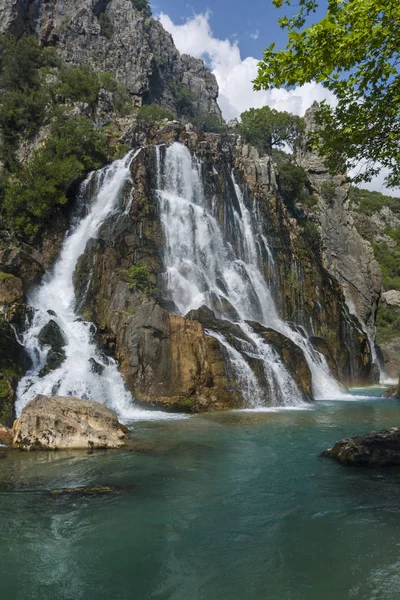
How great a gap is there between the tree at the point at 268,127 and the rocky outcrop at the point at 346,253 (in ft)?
44.6

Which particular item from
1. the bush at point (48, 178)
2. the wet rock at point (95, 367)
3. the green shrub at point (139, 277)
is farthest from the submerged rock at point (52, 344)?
the bush at point (48, 178)

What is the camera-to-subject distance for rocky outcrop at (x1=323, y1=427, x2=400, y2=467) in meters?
10.4

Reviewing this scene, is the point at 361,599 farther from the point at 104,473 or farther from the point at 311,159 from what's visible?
the point at 311,159

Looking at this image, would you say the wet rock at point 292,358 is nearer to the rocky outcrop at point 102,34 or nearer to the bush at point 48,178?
the bush at point 48,178

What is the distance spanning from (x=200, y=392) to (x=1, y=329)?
8.59 meters

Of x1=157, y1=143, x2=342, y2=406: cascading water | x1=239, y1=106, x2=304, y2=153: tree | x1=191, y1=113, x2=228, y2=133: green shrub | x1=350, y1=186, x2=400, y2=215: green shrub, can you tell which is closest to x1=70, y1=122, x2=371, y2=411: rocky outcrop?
x1=157, y1=143, x2=342, y2=406: cascading water

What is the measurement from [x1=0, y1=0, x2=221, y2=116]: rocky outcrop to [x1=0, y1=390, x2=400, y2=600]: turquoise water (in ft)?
202

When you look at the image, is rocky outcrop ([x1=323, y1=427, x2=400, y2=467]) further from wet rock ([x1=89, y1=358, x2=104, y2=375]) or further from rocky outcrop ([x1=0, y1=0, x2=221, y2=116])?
rocky outcrop ([x1=0, y1=0, x2=221, y2=116])

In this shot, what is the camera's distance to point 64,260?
27.1 meters

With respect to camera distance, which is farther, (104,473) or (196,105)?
(196,105)

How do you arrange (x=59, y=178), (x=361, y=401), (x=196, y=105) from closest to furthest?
(x=361, y=401) < (x=59, y=178) < (x=196, y=105)

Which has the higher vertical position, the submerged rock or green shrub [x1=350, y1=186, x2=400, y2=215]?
green shrub [x1=350, y1=186, x2=400, y2=215]

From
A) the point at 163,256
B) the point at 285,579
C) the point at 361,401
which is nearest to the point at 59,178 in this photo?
the point at 163,256

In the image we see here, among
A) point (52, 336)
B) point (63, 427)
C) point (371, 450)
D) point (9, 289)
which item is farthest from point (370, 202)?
point (63, 427)
